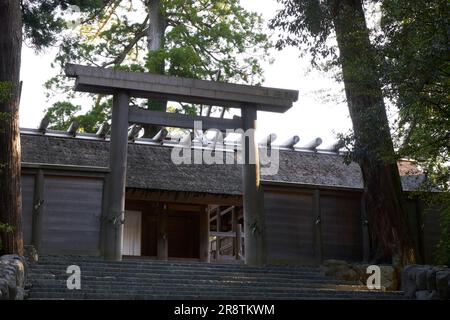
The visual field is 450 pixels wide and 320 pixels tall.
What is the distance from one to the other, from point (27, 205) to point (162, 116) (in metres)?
2.98

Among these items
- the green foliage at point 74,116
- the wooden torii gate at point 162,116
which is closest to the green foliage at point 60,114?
the green foliage at point 74,116

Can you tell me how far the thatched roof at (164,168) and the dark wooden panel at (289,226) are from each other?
3.58 metres

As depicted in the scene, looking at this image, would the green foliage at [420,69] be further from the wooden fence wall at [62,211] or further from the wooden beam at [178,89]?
the wooden fence wall at [62,211]

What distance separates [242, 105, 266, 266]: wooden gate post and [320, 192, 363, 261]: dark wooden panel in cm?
128

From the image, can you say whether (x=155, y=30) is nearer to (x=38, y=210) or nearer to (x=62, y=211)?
(x=62, y=211)

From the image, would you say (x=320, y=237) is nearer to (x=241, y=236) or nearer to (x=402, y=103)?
(x=402, y=103)

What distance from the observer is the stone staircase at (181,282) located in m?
8.12

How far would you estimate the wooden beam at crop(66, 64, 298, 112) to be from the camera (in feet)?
38.8

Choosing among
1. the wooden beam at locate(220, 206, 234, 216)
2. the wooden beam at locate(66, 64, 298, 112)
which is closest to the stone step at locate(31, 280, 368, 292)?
the wooden beam at locate(66, 64, 298, 112)

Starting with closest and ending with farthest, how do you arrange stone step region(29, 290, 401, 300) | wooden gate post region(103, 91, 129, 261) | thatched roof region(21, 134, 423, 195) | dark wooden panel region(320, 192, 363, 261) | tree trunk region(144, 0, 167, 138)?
stone step region(29, 290, 401, 300) < wooden gate post region(103, 91, 129, 261) < dark wooden panel region(320, 192, 363, 261) < thatched roof region(21, 134, 423, 195) < tree trunk region(144, 0, 167, 138)

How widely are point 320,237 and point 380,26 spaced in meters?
4.02

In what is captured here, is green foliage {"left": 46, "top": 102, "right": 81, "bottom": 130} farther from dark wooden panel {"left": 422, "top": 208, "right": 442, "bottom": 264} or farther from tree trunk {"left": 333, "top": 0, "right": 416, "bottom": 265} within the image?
dark wooden panel {"left": 422, "top": 208, "right": 442, "bottom": 264}

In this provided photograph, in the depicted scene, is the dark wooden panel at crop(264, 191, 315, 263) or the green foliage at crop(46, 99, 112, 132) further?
the green foliage at crop(46, 99, 112, 132)
